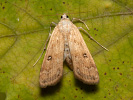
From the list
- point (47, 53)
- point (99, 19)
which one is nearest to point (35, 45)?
point (47, 53)

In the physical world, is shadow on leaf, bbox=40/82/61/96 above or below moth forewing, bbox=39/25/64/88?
below

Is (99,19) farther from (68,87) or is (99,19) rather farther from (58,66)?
(68,87)

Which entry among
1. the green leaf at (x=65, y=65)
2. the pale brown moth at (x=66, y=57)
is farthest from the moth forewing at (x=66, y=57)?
the green leaf at (x=65, y=65)

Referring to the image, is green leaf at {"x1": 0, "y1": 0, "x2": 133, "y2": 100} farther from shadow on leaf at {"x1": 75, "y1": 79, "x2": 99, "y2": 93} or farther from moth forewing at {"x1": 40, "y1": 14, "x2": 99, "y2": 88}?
moth forewing at {"x1": 40, "y1": 14, "x2": 99, "y2": 88}

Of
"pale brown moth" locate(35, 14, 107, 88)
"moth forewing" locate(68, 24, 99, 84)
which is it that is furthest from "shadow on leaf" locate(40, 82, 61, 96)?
"moth forewing" locate(68, 24, 99, 84)

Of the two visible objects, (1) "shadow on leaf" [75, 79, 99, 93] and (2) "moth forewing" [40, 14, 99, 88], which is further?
(1) "shadow on leaf" [75, 79, 99, 93]

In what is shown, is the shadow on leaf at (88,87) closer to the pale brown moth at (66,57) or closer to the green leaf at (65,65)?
the green leaf at (65,65)

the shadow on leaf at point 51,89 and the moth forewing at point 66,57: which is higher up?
the moth forewing at point 66,57
